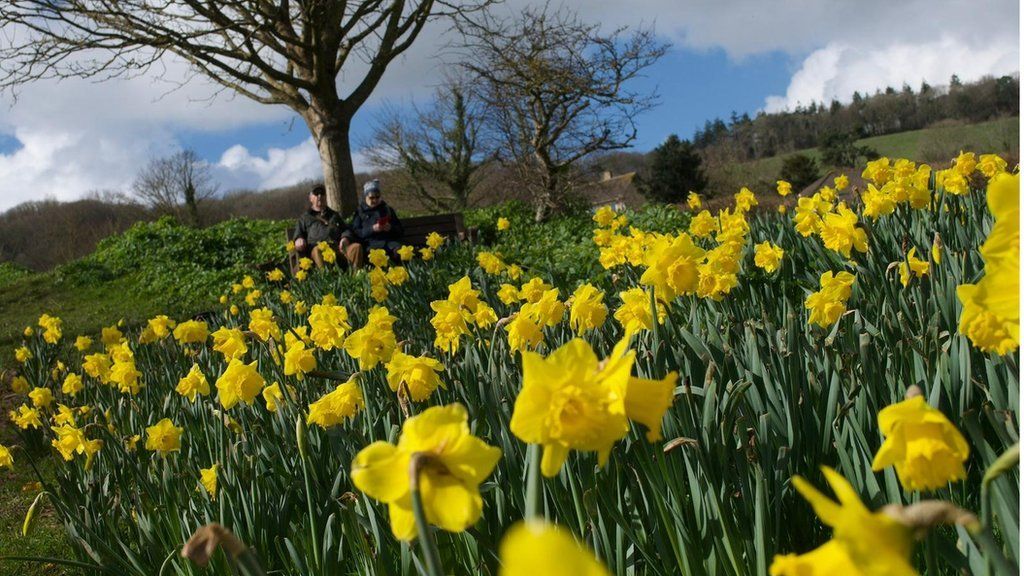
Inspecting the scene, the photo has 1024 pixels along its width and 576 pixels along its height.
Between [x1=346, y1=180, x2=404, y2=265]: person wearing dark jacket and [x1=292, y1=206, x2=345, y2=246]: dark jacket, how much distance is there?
198 mm

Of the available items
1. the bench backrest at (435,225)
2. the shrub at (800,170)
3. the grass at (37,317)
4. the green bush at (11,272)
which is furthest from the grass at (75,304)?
the shrub at (800,170)

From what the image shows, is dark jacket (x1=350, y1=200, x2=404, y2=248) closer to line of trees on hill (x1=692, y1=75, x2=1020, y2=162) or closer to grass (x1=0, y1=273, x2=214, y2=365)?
grass (x1=0, y1=273, x2=214, y2=365)

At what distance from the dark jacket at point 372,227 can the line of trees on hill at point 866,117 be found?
8089 mm

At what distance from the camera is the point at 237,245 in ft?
40.0

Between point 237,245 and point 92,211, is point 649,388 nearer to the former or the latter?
point 237,245

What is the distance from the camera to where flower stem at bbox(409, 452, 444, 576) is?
Result: 70 centimetres

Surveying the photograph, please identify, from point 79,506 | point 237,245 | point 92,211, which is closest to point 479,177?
point 237,245

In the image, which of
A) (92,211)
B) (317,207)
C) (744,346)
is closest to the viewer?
(744,346)

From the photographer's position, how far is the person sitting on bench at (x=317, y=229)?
816cm

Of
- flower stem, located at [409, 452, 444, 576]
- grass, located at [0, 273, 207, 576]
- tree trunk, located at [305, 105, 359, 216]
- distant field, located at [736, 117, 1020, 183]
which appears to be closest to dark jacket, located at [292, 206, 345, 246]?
grass, located at [0, 273, 207, 576]

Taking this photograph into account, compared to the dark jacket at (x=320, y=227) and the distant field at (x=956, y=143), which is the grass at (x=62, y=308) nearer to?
the distant field at (x=956, y=143)

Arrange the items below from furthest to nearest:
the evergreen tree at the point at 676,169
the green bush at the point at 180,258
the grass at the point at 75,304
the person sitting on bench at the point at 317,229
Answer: the evergreen tree at the point at 676,169 < the green bush at the point at 180,258 < the grass at the point at 75,304 < the person sitting on bench at the point at 317,229

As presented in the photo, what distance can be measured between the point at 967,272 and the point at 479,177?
24.7 metres

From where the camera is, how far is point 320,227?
8258 mm
